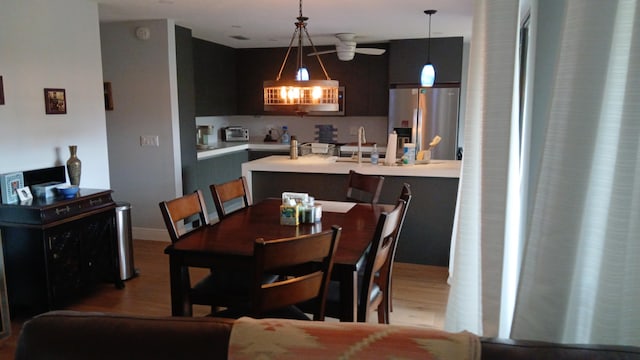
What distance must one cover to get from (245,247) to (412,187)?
2384 mm

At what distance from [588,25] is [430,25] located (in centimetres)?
436

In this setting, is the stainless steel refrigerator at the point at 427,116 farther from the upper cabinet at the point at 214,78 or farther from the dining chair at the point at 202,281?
the dining chair at the point at 202,281

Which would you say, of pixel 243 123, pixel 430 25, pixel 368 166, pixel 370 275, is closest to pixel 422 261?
pixel 368 166

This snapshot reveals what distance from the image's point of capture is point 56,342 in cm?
121

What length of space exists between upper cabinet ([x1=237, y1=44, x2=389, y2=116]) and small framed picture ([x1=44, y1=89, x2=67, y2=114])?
356 centimetres

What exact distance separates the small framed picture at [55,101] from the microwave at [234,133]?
11.5 feet

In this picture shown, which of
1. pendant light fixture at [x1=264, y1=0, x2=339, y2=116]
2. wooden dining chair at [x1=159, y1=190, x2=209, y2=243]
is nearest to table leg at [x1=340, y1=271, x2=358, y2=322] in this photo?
wooden dining chair at [x1=159, y1=190, x2=209, y2=243]

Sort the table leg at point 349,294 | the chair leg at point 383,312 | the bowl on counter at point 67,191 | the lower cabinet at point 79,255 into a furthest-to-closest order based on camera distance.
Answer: the bowl on counter at point 67,191 < the lower cabinet at point 79,255 < the chair leg at point 383,312 < the table leg at point 349,294

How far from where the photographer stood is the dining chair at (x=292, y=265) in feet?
5.90

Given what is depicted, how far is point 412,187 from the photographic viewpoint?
4234 millimetres

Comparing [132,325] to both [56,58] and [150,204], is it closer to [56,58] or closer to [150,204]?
[56,58]

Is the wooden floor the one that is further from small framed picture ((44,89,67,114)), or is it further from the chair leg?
small framed picture ((44,89,67,114))

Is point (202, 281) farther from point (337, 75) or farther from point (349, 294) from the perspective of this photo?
point (337, 75)

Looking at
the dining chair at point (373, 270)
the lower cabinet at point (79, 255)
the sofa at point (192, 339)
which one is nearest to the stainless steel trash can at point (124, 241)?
the lower cabinet at point (79, 255)
